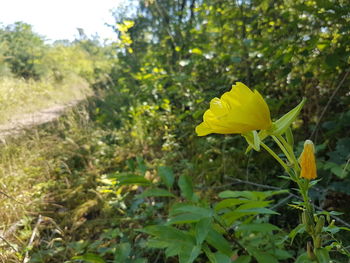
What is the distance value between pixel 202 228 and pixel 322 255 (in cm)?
31

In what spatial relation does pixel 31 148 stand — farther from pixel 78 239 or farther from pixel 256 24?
pixel 256 24

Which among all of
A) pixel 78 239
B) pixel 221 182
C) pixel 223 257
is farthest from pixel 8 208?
pixel 223 257

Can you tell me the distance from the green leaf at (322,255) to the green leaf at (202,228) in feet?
0.91

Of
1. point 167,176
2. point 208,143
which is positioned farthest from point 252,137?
point 208,143

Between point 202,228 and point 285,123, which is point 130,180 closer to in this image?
point 202,228

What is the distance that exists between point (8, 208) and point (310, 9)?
2252 millimetres

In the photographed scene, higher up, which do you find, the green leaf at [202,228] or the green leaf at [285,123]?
the green leaf at [285,123]

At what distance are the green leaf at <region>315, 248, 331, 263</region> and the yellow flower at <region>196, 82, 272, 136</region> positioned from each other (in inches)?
10.5

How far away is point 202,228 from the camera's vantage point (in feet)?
2.46

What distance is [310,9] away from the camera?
141 cm

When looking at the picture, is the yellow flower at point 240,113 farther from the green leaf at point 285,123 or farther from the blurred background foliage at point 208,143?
the blurred background foliage at point 208,143

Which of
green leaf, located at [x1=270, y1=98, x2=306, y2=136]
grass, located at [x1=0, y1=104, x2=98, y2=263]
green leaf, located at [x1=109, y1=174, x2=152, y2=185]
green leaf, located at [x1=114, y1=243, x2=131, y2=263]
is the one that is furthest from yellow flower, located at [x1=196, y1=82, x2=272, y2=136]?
grass, located at [x1=0, y1=104, x2=98, y2=263]

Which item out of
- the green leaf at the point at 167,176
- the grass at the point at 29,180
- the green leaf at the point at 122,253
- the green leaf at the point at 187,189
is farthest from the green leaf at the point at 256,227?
the grass at the point at 29,180

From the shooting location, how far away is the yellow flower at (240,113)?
544 millimetres
